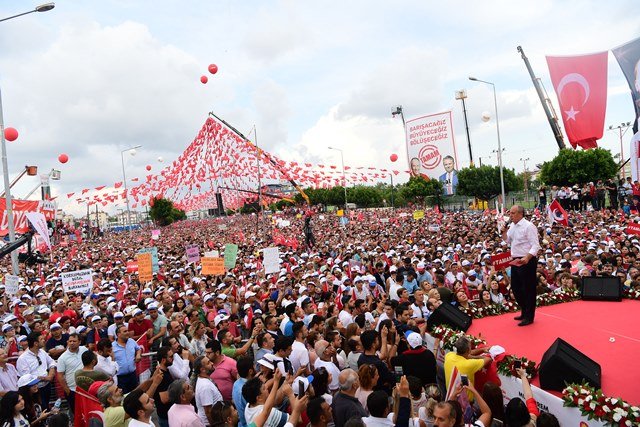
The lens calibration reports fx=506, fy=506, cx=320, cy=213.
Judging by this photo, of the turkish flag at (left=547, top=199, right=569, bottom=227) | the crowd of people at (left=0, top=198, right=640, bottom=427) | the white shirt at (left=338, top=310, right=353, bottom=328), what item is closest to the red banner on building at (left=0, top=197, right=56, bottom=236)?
the crowd of people at (left=0, top=198, right=640, bottom=427)

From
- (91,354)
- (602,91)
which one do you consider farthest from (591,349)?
(602,91)

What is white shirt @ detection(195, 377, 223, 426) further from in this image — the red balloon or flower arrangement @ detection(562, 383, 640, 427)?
the red balloon

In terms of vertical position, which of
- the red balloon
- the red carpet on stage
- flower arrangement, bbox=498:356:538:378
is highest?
the red balloon

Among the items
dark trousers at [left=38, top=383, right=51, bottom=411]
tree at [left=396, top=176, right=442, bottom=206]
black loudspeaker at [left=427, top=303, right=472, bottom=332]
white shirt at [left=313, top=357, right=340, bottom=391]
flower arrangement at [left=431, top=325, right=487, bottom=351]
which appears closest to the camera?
Result: white shirt at [left=313, top=357, right=340, bottom=391]

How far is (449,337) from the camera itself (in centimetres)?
675

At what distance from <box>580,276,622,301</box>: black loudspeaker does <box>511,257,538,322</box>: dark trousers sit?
1.98 metres

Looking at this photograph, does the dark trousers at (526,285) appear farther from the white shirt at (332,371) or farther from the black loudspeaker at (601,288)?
the white shirt at (332,371)

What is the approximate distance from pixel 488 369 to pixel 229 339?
3.27m

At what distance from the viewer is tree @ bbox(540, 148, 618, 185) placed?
111ft

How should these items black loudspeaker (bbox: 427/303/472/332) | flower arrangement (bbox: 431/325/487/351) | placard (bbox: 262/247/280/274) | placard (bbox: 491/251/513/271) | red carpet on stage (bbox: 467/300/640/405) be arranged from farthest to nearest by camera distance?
1. placard (bbox: 262/247/280/274)
2. placard (bbox: 491/251/513/271)
3. black loudspeaker (bbox: 427/303/472/332)
4. flower arrangement (bbox: 431/325/487/351)
5. red carpet on stage (bbox: 467/300/640/405)

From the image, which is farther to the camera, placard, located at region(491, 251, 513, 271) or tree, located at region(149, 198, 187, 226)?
tree, located at region(149, 198, 187, 226)

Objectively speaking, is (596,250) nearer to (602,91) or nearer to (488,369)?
(488,369)

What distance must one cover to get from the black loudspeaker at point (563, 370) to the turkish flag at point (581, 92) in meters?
20.0

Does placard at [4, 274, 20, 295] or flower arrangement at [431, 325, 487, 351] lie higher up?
placard at [4, 274, 20, 295]
